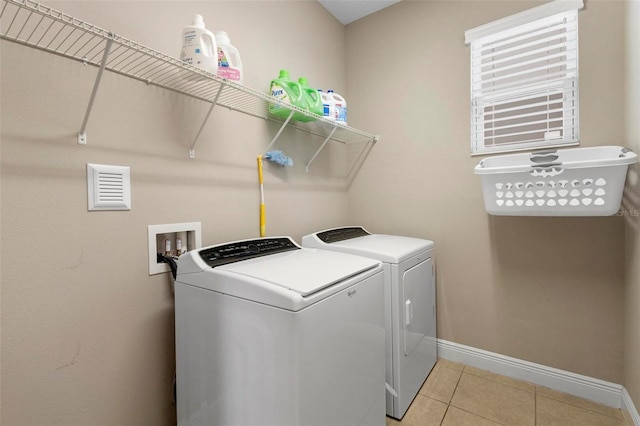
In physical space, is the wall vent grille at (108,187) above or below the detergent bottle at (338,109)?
below

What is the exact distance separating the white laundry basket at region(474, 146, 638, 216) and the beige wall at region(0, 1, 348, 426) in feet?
4.77

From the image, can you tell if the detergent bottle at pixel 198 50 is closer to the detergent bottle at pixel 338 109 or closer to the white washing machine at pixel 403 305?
the detergent bottle at pixel 338 109

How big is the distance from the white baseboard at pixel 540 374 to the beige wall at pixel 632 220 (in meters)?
0.10

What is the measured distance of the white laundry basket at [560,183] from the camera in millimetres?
1423

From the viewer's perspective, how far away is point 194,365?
1208mm

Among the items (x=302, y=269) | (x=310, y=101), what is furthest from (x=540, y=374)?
(x=310, y=101)

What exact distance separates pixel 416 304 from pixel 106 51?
1846 mm

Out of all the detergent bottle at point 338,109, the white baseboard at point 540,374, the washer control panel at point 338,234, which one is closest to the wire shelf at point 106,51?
the detergent bottle at point 338,109

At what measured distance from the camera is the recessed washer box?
131 cm

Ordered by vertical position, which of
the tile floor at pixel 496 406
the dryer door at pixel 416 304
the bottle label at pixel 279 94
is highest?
the bottle label at pixel 279 94

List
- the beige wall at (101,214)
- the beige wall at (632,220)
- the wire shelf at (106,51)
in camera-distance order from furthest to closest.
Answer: the beige wall at (632,220) → the beige wall at (101,214) → the wire shelf at (106,51)

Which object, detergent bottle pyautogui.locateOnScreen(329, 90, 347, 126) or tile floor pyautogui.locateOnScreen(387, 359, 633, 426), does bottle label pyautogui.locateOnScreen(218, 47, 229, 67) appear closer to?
detergent bottle pyautogui.locateOnScreen(329, 90, 347, 126)

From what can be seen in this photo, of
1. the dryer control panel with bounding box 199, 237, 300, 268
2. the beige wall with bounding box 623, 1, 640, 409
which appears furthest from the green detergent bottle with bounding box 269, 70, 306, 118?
the beige wall with bounding box 623, 1, 640, 409

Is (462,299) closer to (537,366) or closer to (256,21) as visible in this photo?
(537,366)
